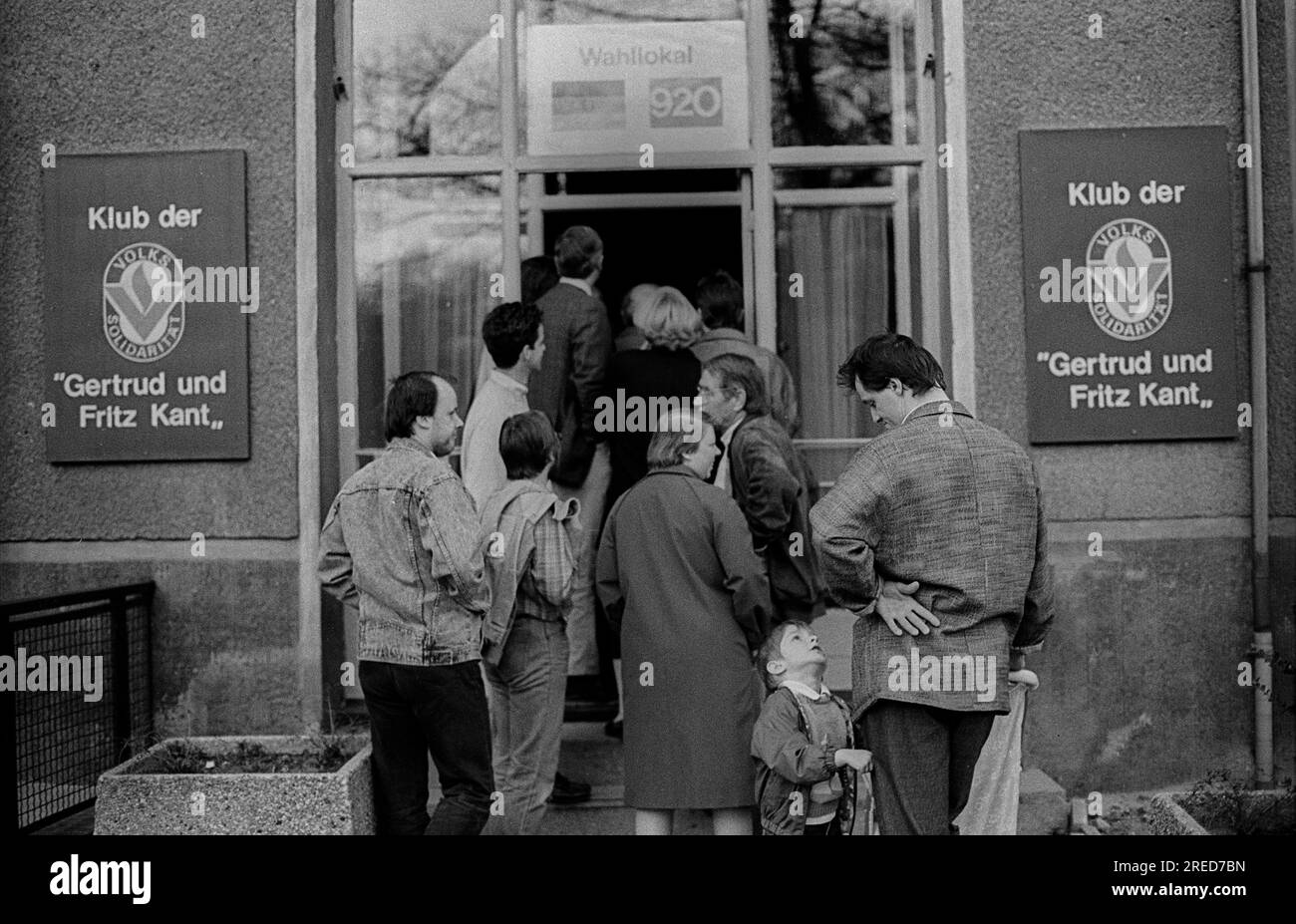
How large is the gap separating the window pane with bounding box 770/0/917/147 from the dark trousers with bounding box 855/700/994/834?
11.6 ft

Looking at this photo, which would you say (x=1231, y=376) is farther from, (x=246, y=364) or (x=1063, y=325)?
(x=246, y=364)

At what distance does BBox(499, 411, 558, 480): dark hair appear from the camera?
17.3ft

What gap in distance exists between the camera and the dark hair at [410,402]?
4.96 m

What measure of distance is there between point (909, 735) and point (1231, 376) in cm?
300

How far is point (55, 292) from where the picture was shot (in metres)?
6.52

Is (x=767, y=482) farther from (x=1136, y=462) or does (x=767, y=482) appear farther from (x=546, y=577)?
(x=1136, y=462)

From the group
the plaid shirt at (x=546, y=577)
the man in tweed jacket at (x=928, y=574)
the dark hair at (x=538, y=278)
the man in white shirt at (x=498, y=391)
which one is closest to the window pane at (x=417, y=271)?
the dark hair at (x=538, y=278)

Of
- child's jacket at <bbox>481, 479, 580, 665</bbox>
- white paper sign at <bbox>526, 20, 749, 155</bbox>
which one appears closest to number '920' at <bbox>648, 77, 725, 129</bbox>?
white paper sign at <bbox>526, 20, 749, 155</bbox>

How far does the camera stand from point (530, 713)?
534 cm

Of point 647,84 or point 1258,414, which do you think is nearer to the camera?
point 1258,414

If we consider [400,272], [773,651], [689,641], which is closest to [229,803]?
[689,641]

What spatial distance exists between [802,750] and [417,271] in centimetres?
326

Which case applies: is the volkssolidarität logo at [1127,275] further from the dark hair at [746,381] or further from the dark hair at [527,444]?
the dark hair at [527,444]
